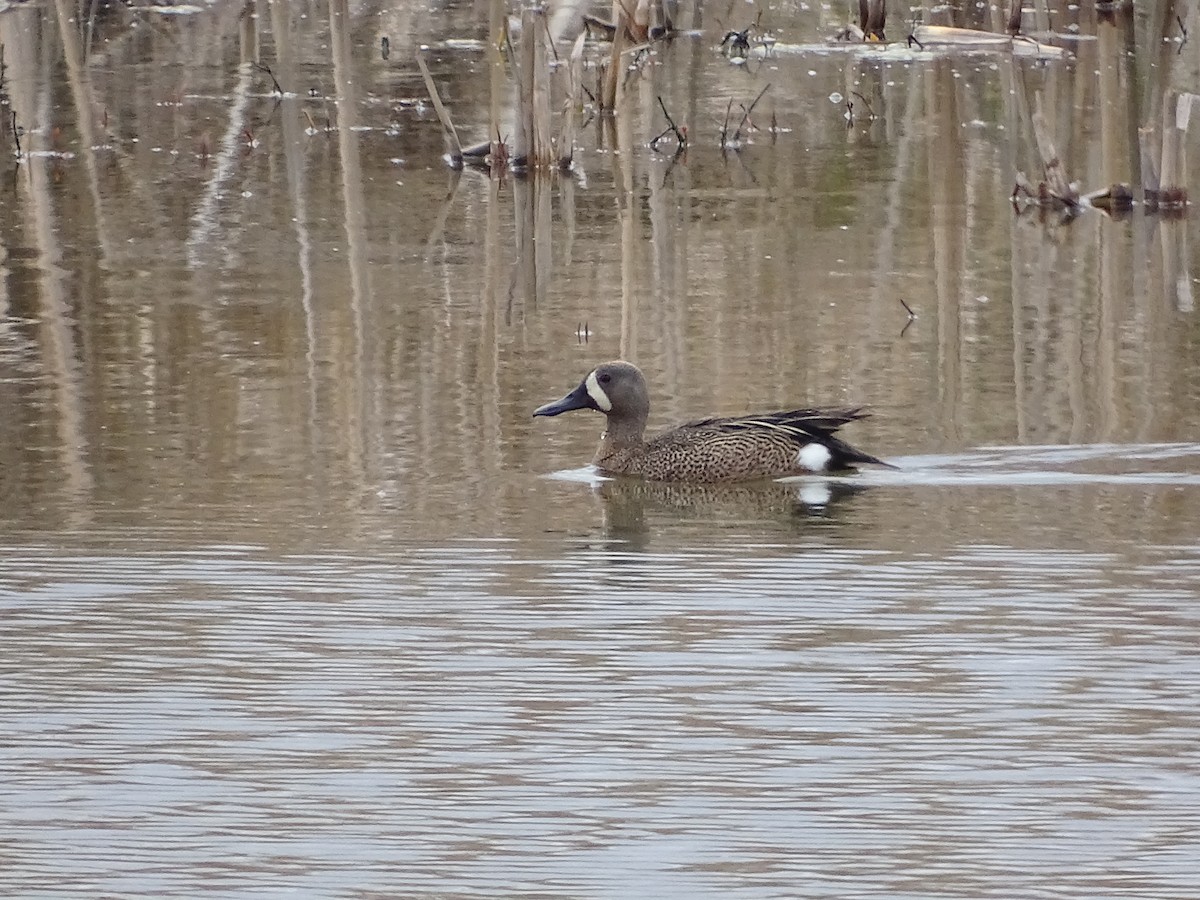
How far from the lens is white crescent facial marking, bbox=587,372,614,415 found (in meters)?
9.12

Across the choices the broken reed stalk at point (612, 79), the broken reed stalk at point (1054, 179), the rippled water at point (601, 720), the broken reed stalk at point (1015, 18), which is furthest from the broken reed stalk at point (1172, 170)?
the broken reed stalk at point (1015, 18)

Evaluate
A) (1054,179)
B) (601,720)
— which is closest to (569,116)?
(1054,179)

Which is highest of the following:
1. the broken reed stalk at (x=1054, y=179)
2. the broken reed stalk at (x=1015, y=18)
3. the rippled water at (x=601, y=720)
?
the broken reed stalk at (x=1015, y=18)

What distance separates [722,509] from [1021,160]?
30.6 ft

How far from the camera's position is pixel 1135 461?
8414mm

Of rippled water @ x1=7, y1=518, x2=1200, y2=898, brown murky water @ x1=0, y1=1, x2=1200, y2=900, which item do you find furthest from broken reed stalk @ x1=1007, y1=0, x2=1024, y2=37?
rippled water @ x1=7, y1=518, x2=1200, y2=898

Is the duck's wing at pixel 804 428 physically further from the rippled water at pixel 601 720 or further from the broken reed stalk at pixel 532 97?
the broken reed stalk at pixel 532 97

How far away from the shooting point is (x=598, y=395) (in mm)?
9133

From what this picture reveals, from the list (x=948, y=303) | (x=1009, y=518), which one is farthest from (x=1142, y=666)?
(x=948, y=303)

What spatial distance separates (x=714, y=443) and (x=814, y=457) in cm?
35

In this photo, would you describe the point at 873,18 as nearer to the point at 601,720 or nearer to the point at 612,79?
the point at 612,79

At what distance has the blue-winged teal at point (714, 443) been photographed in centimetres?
857

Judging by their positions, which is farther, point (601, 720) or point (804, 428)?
point (804, 428)

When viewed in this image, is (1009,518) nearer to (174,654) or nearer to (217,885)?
(174,654)
